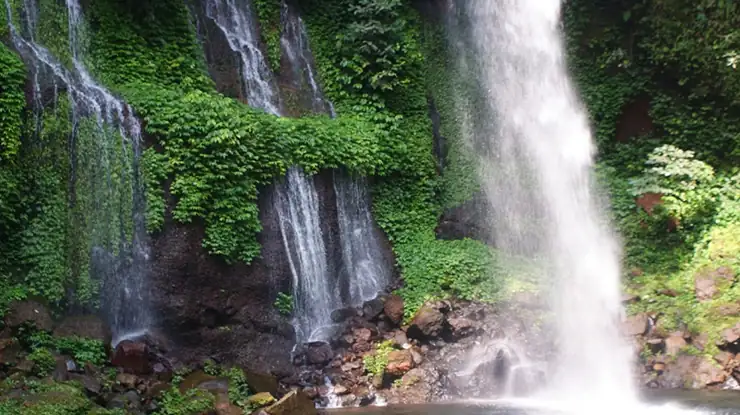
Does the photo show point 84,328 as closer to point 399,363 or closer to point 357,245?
point 399,363

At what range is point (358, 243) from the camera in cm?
1473

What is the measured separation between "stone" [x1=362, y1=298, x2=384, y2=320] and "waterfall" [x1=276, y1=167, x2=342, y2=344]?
566mm

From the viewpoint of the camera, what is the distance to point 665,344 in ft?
39.8

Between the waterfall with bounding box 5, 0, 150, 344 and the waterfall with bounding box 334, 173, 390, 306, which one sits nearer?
the waterfall with bounding box 5, 0, 150, 344

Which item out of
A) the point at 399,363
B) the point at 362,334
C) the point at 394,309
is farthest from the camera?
the point at 394,309

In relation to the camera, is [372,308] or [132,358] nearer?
[132,358]

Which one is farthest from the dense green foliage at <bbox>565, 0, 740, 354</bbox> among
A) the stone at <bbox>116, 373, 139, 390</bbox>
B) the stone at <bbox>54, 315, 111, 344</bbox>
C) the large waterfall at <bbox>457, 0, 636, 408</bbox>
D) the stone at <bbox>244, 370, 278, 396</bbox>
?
the stone at <bbox>54, 315, 111, 344</bbox>

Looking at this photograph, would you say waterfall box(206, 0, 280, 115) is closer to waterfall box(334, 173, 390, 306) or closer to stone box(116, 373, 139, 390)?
waterfall box(334, 173, 390, 306)

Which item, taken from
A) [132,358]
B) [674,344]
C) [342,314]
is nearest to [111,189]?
[132,358]

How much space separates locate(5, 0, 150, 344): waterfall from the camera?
11305 millimetres

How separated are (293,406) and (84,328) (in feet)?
11.5

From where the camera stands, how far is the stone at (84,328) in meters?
10.2

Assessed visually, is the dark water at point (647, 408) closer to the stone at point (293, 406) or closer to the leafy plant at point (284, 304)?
the stone at point (293, 406)

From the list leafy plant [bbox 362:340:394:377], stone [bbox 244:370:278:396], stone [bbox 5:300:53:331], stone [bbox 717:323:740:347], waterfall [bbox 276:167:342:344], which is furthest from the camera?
waterfall [bbox 276:167:342:344]
